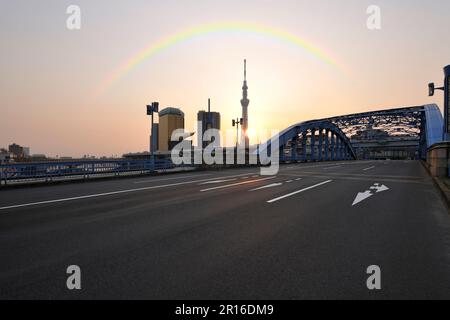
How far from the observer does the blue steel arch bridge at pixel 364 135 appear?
1663 inches

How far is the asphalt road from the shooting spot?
9.42 feet

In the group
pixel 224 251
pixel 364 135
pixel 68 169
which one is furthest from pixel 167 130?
pixel 224 251

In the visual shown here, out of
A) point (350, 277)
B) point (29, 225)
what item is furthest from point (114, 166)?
point (350, 277)

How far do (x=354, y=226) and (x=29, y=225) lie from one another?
6696mm

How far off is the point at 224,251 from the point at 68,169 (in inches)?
599

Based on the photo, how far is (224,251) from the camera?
3992 millimetres

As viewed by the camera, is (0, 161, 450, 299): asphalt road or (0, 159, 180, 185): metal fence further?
(0, 159, 180, 185): metal fence

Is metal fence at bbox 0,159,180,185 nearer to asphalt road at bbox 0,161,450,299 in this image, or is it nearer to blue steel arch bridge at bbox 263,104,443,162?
asphalt road at bbox 0,161,450,299

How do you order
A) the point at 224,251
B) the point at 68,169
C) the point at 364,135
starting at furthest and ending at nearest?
the point at 364,135 < the point at 68,169 < the point at 224,251

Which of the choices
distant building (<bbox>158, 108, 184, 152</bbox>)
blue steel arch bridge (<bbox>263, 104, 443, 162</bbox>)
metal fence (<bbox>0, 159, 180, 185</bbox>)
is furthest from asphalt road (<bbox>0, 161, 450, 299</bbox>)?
distant building (<bbox>158, 108, 184, 152</bbox>)

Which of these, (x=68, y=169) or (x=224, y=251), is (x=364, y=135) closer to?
(x=68, y=169)

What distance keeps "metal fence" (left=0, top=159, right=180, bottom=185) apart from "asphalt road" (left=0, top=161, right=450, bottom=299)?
785 centimetres
